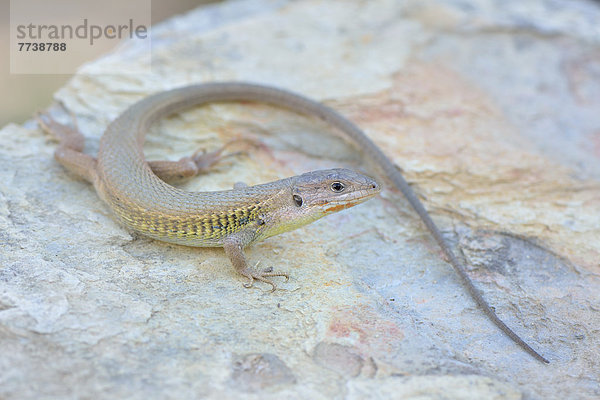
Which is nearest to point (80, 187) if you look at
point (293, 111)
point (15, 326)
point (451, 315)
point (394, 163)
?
point (15, 326)

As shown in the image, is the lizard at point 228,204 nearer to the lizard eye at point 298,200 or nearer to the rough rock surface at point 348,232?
the lizard eye at point 298,200

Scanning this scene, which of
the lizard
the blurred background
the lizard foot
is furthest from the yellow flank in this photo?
the blurred background

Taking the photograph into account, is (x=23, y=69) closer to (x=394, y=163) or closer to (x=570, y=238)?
(x=394, y=163)

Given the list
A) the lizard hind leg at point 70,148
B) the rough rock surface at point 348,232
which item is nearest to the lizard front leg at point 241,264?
the rough rock surface at point 348,232

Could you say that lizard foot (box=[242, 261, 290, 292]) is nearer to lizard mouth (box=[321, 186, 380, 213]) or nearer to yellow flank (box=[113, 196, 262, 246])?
yellow flank (box=[113, 196, 262, 246])

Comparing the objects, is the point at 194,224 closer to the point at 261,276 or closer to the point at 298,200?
the point at 261,276

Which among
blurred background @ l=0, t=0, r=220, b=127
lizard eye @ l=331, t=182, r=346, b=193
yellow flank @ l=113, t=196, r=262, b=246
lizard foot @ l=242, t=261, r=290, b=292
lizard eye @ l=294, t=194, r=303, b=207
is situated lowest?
blurred background @ l=0, t=0, r=220, b=127
